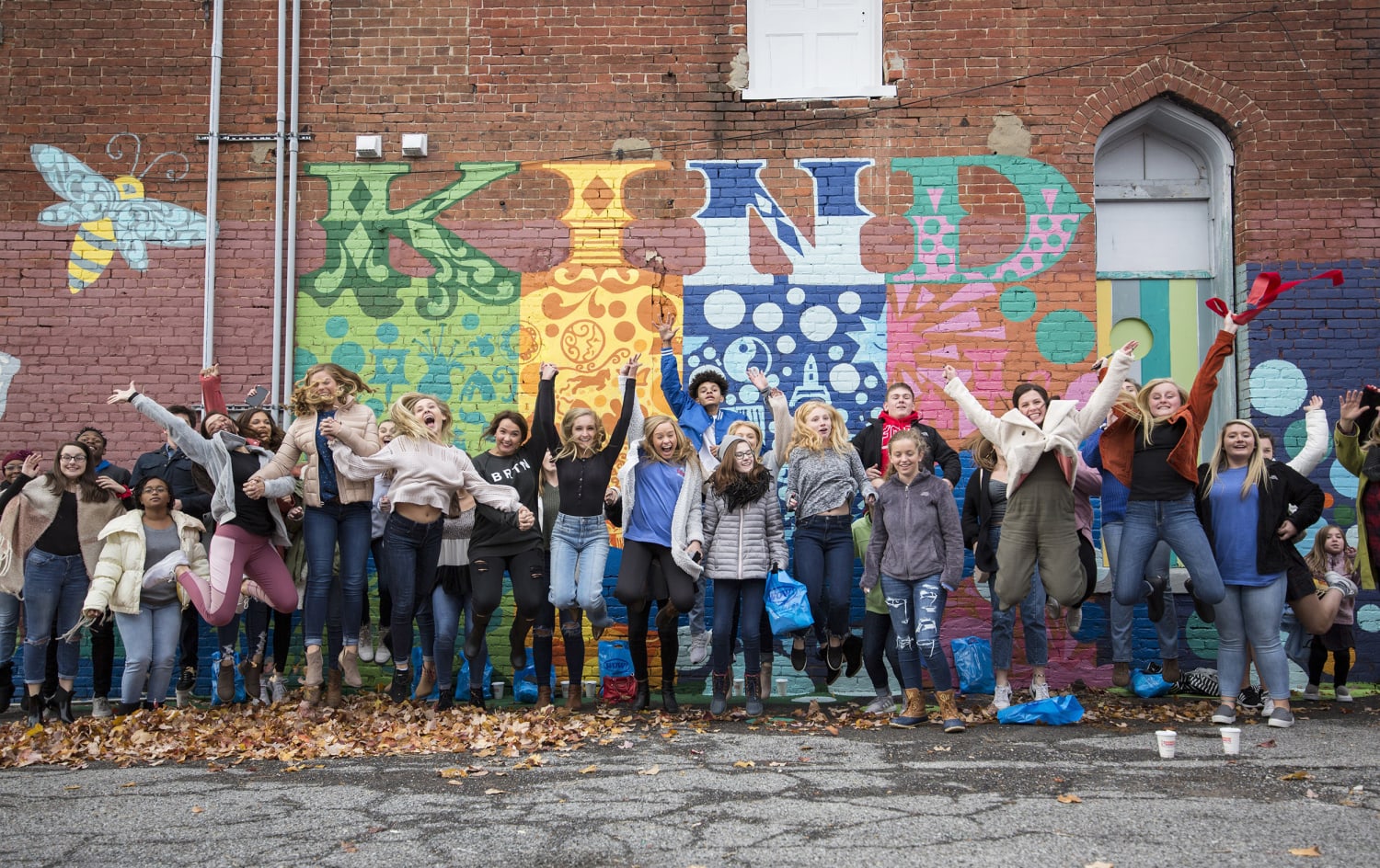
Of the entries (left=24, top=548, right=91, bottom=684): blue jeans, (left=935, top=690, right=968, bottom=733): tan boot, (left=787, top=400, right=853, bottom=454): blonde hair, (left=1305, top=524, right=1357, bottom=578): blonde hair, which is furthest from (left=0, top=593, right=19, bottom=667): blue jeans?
(left=1305, top=524, right=1357, bottom=578): blonde hair

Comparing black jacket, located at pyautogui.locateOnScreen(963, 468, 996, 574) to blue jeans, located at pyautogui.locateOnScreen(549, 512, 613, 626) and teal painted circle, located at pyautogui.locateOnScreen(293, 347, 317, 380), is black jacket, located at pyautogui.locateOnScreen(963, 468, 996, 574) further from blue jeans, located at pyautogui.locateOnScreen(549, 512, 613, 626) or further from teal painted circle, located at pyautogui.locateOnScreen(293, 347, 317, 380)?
teal painted circle, located at pyautogui.locateOnScreen(293, 347, 317, 380)

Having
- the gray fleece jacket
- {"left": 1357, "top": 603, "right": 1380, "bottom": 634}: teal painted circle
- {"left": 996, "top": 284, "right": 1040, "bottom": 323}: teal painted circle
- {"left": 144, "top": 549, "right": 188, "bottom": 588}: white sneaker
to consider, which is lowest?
{"left": 1357, "top": 603, "right": 1380, "bottom": 634}: teal painted circle

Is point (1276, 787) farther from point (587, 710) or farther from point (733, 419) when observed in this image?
point (733, 419)

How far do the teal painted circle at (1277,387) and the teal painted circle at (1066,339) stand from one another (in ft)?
4.42

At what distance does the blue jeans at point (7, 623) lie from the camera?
8.60 meters

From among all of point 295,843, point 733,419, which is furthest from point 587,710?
point 295,843

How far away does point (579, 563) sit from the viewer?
7941 millimetres

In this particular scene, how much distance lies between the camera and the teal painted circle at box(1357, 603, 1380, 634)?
9.31 metres

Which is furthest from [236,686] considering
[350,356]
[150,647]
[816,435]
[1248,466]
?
[1248,466]

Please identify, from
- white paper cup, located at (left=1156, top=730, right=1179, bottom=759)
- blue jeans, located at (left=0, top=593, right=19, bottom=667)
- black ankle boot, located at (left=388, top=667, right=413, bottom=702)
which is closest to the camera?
white paper cup, located at (left=1156, top=730, right=1179, bottom=759)

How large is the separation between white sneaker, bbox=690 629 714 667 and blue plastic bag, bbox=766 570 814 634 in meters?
0.88

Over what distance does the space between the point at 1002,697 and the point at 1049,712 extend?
513 mm

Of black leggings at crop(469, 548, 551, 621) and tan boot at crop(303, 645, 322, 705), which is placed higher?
black leggings at crop(469, 548, 551, 621)

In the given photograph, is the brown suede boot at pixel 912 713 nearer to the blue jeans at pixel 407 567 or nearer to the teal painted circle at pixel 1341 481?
the blue jeans at pixel 407 567
